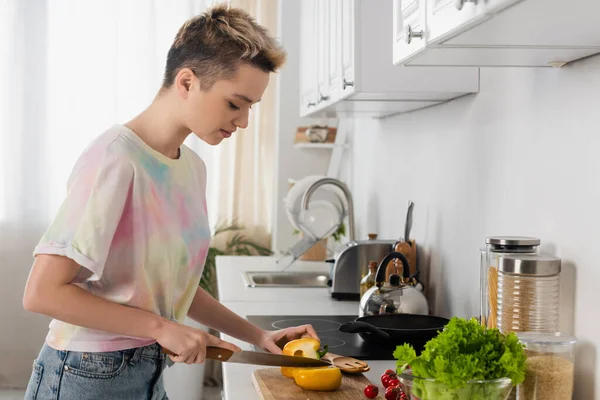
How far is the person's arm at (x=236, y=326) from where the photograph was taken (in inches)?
63.7

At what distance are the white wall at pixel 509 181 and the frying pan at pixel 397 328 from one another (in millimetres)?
162

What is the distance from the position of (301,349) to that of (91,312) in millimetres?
417

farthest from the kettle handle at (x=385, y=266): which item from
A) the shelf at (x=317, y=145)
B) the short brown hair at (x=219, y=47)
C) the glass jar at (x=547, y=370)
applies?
the shelf at (x=317, y=145)

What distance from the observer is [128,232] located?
1.39m

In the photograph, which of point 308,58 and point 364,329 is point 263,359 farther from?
point 308,58

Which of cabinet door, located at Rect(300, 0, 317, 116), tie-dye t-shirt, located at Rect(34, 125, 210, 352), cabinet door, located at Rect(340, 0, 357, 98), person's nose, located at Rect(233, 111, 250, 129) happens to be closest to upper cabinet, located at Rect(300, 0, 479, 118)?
cabinet door, located at Rect(340, 0, 357, 98)

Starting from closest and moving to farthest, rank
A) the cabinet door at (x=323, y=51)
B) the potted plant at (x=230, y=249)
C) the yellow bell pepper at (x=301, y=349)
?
the yellow bell pepper at (x=301, y=349)
the cabinet door at (x=323, y=51)
the potted plant at (x=230, y=249)

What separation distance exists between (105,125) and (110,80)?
257 mm

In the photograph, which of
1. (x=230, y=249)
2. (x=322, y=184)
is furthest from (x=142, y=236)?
(x=230, y=249)

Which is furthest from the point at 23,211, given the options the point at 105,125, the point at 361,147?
the point at 361,147

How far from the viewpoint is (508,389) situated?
108 cm

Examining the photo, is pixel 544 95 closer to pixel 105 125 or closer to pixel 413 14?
pixel 413 14

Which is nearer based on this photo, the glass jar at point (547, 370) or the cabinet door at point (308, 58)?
the glass jar at point (547, 370)

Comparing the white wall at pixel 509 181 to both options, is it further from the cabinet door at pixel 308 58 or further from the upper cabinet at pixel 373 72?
the cabinet door at pixel 308 58
